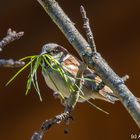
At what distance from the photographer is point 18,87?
3486mm

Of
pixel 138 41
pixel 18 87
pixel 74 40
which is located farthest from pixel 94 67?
pixel 18 87

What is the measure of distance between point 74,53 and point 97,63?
263 cm

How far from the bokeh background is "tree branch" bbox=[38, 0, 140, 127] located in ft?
8.17

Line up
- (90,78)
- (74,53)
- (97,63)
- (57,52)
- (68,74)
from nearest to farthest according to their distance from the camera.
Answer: (97,63)
(68,74)
(90,78)
(57,52)
(74,53)

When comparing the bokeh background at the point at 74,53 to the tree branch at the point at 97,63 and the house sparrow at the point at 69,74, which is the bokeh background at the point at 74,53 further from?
the tree branch at the point at 97,63

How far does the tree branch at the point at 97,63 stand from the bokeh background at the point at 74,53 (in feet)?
8.17

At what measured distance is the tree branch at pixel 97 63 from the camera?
0.72 meters

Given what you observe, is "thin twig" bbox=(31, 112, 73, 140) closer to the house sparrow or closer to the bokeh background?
the house sparrow

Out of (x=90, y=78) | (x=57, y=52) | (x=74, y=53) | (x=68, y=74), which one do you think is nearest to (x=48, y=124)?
(x=68, y=74)

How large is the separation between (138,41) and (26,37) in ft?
2.56

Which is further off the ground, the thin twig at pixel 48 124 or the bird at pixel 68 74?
the bird at pixel 68 74

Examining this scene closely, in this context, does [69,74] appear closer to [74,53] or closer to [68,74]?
[68,74]

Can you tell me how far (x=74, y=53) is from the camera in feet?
11.1

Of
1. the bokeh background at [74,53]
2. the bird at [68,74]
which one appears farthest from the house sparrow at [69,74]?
the bokeh background at [74,53]
